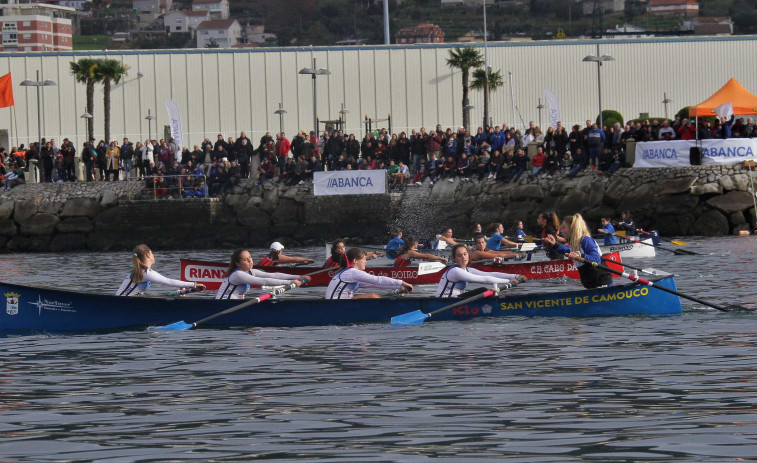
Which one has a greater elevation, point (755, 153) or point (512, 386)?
point (755, 153)

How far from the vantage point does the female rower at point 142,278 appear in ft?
61.7

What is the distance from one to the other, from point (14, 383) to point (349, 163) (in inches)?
1164

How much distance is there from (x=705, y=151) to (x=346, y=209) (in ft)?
43.2

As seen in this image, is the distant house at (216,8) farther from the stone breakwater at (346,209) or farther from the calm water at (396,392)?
the calm water at (396,392)

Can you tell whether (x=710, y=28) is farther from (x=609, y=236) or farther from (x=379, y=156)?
(x=609, y=236)

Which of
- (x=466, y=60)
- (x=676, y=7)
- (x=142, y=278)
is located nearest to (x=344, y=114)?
(x=466, y=60)

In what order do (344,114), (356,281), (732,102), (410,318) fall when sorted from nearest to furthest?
(410,318) → (356,281) → (732,102) → (344,114)

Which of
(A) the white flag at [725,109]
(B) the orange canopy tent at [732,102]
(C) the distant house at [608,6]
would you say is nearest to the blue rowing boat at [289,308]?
(A) the white flag at [725,109]

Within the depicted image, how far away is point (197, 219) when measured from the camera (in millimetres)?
45094

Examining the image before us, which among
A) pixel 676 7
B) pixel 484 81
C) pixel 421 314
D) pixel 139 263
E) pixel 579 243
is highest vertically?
pixel 676 7

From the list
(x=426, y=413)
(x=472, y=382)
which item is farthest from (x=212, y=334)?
(x=426, y=413)

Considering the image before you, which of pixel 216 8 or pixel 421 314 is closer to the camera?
pixel 421 314

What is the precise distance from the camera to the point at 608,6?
172250mm

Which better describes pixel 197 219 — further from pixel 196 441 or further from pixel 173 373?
pixel 196 441
